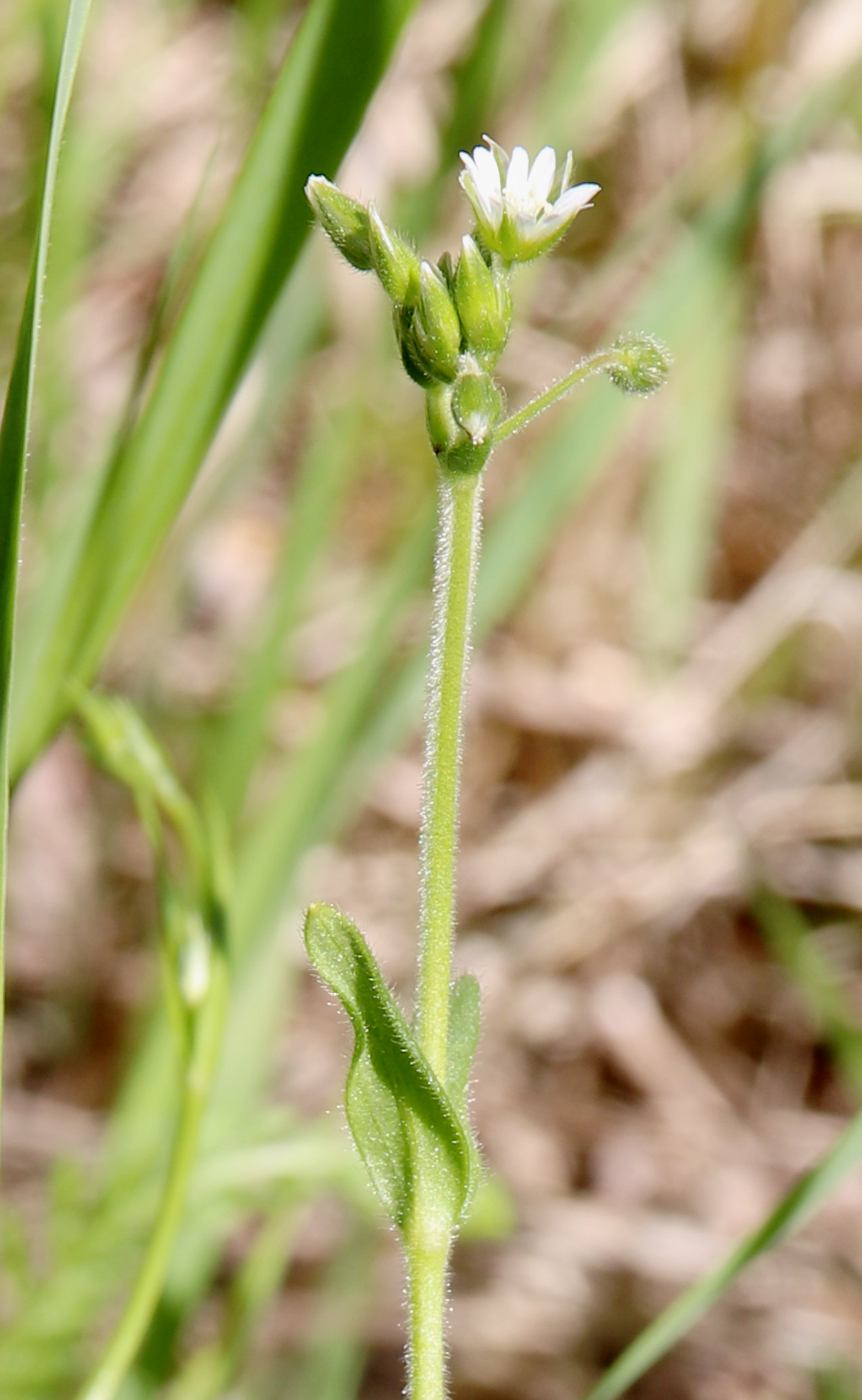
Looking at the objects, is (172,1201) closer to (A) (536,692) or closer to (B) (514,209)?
(B) (514,209)

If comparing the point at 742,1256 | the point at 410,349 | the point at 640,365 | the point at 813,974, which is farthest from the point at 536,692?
the point at 410,349

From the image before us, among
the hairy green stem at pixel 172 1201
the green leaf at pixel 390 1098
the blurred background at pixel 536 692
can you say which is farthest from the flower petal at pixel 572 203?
the blurred background at pixel 536 692

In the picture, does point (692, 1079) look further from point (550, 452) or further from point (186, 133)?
point (186, 133)

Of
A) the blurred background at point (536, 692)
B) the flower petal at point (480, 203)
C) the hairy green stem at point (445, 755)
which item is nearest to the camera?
the hairy green stem at point (445, 755)

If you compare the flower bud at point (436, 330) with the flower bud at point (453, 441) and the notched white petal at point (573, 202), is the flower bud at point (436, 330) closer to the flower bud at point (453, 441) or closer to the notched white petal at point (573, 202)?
the flower bud at point (453, 441)

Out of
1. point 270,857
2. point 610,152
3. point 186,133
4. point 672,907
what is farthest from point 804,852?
point 186,133
